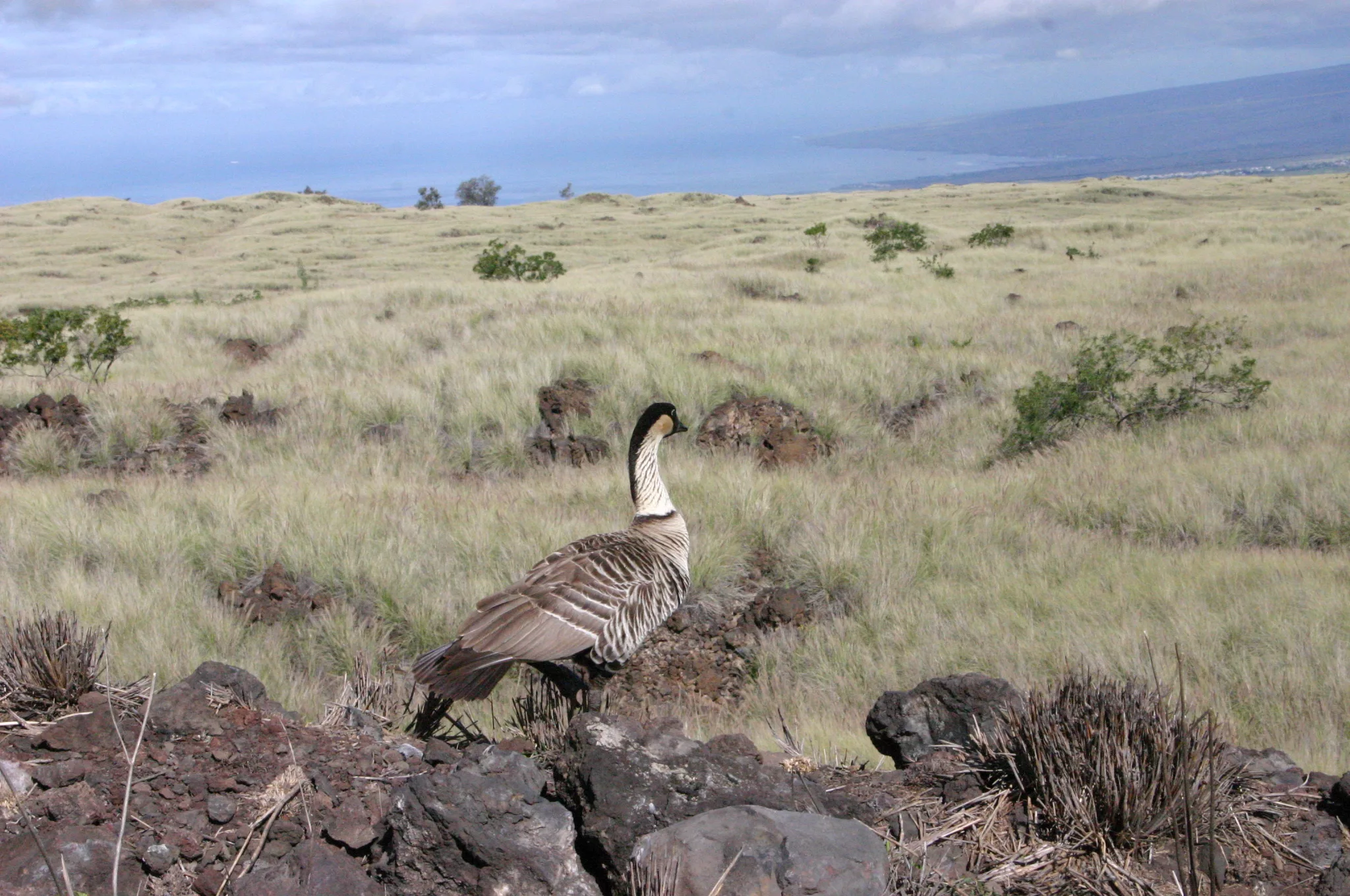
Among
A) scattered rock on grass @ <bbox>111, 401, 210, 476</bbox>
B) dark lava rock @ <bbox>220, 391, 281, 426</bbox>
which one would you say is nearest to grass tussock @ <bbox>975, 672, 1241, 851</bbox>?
scattered rock on grass @ <bbox>111, 401, 210, 476</bbox>

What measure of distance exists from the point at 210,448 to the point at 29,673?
637 cm

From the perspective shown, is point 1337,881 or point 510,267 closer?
point 1337,881

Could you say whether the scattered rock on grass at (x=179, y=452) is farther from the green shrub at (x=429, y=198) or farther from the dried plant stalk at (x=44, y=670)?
the green shrub at (x=429, y=198)

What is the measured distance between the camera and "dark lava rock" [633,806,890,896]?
2.42 metres

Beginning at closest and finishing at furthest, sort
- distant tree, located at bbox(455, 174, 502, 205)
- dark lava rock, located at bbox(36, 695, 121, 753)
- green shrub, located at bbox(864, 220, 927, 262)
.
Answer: dark lava rock, located at bbox(36, 695, 121, 753) < green shrub, located at bbox(864, 220, 927, 262) < distant tree, located at bbox(455, 174, 502, 205)

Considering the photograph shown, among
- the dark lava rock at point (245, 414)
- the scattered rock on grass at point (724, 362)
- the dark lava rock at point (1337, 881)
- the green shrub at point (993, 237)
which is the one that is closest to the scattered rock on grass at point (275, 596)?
the dark lava rock at point (245, 414)

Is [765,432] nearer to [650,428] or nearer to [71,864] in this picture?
[650,428]

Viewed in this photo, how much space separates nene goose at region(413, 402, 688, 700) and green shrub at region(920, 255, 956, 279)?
1815cm

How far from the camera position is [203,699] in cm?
357

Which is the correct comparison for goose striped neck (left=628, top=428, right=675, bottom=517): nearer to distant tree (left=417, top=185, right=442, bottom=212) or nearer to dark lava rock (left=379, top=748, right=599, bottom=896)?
dark lava rock (left=379, top=748, right=599, bottom=896)

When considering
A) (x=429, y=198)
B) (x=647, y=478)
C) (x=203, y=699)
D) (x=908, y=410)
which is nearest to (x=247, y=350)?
(x=908, y=410)

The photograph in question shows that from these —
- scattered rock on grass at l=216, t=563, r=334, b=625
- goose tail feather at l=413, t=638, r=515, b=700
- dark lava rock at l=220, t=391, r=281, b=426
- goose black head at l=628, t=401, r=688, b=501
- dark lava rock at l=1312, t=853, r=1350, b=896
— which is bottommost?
scattered rock on grass at l=216, t=563, r=334, b=625

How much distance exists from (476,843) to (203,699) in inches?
57.1

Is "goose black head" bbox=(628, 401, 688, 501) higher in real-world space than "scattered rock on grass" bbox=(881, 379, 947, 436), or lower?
higher
